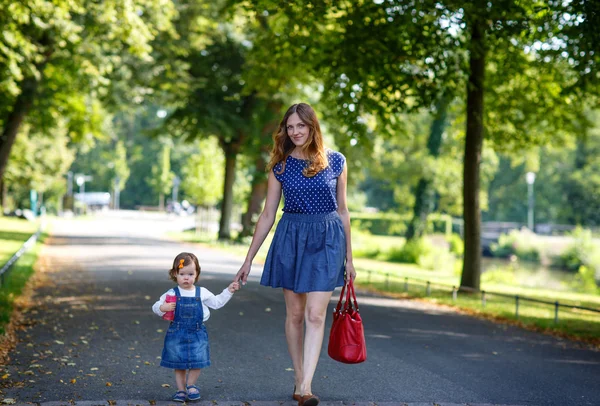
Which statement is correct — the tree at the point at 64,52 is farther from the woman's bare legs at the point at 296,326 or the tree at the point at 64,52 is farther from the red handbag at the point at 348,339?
the red handbag at the point at 348,339

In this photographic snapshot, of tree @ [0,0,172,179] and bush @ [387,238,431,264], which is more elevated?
tree @ [0,0,172,179]

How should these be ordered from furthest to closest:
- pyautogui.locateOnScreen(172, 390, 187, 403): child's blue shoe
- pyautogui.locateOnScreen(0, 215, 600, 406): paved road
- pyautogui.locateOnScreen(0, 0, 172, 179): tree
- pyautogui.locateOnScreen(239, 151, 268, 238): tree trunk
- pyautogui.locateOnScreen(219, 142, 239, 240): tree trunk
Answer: pyautogui.locateOnScreen(219, 142, 239, 240): tree trunk
pyautogui.locateOnScreen(239, 151, 268, 238): tree trunk
pyautogui.locateOnScreen(0, 0, 172, 179): tree
pyautogui.locateOnScreen(0, 215, 600, 406): paved road
pyautogui.locateOnScreen(172, 390, 187, 403): child's blue shoe

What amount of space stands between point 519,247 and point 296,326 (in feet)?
137

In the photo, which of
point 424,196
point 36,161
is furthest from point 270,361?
point 36,161

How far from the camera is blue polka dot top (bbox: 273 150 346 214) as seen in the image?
17.2 ft

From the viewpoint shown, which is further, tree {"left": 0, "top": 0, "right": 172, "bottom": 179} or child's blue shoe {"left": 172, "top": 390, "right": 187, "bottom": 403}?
tree {"left": 0, "top": 0, "right": 172, "bottom": 179}

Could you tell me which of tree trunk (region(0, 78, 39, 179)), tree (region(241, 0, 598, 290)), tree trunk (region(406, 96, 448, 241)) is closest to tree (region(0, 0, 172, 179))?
tree trunk (region(0, 78, 39, 179))

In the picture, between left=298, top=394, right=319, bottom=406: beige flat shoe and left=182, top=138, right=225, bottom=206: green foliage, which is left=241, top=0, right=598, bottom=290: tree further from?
left=182, top=138, right=225, bottom=206: green foliage

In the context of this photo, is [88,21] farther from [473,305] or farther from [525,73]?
[473,305]

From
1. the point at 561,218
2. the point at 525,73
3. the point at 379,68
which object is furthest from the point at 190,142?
the point at 561,218

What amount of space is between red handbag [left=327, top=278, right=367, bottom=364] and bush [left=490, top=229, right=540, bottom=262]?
40.9 meters

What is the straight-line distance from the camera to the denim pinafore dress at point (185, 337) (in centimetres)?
532


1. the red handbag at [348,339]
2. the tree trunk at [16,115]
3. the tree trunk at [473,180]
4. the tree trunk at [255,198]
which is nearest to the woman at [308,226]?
the red handbag at [348,339]

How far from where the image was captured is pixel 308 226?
529 centimetres
